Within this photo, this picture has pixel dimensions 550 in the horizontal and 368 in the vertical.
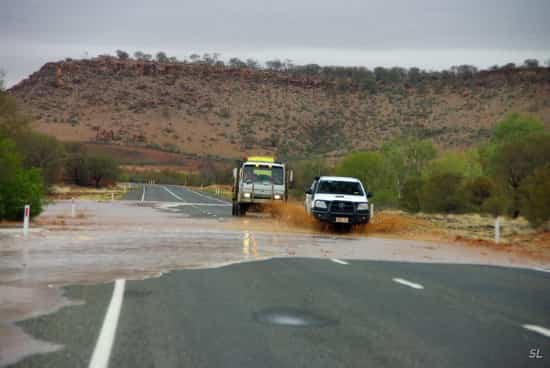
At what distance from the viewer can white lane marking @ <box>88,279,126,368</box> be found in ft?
22.5

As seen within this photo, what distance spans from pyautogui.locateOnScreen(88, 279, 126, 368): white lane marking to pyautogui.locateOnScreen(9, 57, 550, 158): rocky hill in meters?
98.5

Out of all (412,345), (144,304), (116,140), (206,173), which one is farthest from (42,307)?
(116,140)

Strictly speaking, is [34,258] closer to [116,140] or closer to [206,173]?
[206,173]

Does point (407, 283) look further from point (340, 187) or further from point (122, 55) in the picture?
point (122, 55)

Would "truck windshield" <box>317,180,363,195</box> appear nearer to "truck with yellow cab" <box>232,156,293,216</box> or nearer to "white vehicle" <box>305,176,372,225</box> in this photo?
"white vehicle" <box>305,176,372,225</box>

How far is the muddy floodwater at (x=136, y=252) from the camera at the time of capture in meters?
10.5

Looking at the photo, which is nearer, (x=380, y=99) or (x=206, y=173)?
(x=206, y=173)

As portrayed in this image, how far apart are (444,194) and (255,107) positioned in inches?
3372

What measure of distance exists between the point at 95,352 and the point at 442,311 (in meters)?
4.79

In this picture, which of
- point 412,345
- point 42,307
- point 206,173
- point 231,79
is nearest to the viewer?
point 412,345

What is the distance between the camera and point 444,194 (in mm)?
51156

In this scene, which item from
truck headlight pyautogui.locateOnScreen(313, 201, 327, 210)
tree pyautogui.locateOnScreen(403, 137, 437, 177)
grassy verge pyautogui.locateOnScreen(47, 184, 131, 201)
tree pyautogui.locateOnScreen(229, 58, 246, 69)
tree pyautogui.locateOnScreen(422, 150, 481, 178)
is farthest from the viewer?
tree pyautogui.locateOnScreen(229, 58, 246, 69)

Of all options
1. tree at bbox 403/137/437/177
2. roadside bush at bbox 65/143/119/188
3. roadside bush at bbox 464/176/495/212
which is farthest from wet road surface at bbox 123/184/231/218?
roadside bush at bbox 65/143/119/188

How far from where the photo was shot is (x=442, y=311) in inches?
396
